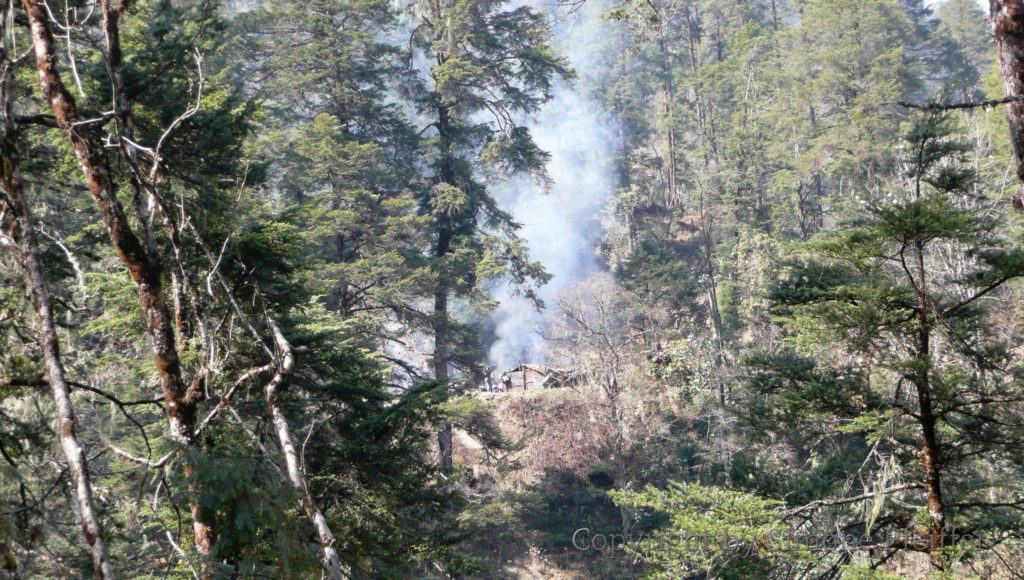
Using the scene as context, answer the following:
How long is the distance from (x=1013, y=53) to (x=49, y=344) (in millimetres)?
6498

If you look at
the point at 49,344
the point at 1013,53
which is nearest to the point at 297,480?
the point at 49,344

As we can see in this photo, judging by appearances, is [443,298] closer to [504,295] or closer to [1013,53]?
[1013,53]

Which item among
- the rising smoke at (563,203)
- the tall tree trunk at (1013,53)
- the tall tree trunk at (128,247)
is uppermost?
the rising smoke at (563,203)

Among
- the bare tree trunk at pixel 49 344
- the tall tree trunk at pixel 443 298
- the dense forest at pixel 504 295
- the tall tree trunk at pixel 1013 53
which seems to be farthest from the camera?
the tall tree trunk at pixel 443 298

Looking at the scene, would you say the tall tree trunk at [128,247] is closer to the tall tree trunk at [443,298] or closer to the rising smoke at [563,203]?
the tall tree trunk at [443,298]

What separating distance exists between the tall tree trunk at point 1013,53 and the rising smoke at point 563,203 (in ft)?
101

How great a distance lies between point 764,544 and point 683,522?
808mm

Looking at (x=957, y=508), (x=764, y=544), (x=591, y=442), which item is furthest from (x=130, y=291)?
(x=591, y=442)

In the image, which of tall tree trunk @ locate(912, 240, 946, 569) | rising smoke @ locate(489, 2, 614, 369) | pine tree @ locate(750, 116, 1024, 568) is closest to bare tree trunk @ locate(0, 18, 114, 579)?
pine tree @ locate(750, 116, 1024, 568)

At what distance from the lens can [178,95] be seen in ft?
29.6

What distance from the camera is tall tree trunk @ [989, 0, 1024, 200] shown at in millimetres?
5305

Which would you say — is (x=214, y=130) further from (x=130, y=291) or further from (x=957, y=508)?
(x=957, y=508)

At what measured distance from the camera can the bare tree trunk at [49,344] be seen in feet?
9.92

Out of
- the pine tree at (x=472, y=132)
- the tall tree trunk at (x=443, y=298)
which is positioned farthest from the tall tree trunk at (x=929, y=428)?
the pine tree at (x=472, y=132)
